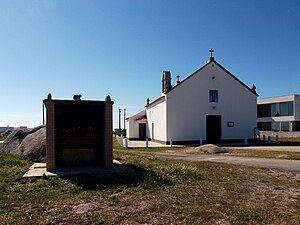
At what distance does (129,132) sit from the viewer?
3878 cm

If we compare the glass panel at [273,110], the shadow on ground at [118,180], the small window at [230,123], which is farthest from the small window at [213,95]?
the glass panel at [273,110]

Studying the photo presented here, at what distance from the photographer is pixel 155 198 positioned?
5.91 meters

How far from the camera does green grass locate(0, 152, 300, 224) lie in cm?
466

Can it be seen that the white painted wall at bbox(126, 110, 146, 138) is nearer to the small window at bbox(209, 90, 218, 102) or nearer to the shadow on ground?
the small window at bbox(209, 90, 218, 102)

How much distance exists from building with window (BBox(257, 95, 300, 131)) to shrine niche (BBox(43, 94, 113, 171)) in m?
46.3

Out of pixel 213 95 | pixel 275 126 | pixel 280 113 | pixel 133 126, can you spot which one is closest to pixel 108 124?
pixel 213 95

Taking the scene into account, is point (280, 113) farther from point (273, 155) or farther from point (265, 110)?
point (273, 155)

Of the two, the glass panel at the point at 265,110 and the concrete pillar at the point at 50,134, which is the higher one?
the glass panel at the point at 265,110

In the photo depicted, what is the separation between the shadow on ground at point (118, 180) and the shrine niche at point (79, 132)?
1.57m

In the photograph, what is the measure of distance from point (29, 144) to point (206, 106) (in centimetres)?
1948

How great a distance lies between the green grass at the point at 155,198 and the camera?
4.66 m

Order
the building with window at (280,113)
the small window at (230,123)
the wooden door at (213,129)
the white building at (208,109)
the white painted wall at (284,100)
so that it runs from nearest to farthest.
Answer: the white building at (208,109) → the wooden door at (213,129) → the small window at (230,123) → the white painted wall at (284,100) → the building with window at (280,113)

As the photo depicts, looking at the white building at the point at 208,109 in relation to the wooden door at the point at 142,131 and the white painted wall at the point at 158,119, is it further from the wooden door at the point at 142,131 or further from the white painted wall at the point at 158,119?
the wooden door at the point at 142,131

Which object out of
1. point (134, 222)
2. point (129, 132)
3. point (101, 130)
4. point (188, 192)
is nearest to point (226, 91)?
point (129, 132)
